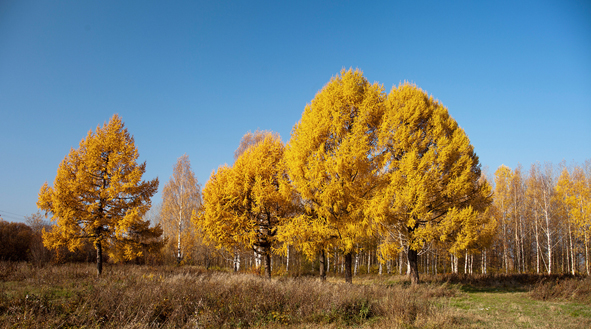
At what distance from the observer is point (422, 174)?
12.6m

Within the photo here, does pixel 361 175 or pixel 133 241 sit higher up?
pixel 361 175

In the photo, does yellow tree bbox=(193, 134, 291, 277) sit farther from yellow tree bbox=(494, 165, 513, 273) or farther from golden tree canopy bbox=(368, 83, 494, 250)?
yellow tree bbox=(494, 165, 513, 273)

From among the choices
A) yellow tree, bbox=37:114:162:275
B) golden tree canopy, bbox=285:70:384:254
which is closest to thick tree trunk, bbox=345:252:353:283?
golden tree canopy, bbox=285:70:384:254

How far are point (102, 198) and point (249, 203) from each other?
7.80 meters

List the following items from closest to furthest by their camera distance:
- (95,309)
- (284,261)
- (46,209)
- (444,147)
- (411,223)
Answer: (95,309), (411,223), (444,147), (46,209), (284,261)

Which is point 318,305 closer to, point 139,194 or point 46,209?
point 139,194

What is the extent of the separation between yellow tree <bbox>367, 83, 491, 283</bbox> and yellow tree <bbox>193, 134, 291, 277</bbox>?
5.04 meters

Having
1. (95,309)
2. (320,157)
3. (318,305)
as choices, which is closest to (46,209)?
(95,309)

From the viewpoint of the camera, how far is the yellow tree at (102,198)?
49.4 feet

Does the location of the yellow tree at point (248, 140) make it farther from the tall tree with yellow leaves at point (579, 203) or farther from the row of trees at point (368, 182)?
the tall tree with yellow leaves at point (579, 203)

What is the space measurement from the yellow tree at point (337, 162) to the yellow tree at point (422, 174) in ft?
2.36

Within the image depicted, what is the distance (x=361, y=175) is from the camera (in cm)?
1196

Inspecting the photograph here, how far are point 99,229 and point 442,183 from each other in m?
17.4

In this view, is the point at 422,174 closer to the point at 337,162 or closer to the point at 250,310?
the point at 337,162
